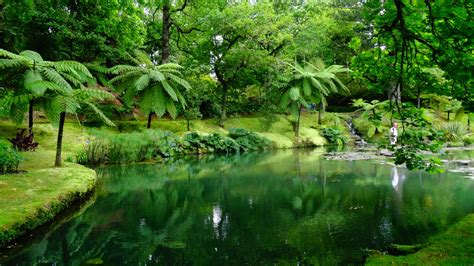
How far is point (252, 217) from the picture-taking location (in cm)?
572

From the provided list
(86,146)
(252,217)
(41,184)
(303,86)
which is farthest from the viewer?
(303,86)

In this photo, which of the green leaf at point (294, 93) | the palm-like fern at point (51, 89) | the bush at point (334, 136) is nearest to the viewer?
the palm-like fern at point (51, 89)

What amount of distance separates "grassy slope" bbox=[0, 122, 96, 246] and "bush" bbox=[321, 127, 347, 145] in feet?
46.0

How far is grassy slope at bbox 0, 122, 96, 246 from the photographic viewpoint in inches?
176

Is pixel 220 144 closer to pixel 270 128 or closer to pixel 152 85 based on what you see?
pixel 152 85

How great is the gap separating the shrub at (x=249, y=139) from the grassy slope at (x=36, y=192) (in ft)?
29.6

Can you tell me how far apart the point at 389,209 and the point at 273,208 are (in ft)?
5.77

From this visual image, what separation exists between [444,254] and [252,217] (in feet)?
9.38

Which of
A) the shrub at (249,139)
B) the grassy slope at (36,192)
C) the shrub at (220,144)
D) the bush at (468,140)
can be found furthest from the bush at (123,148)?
the bush at (468,140)

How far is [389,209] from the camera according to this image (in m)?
5.99

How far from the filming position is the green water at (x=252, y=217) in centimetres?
421

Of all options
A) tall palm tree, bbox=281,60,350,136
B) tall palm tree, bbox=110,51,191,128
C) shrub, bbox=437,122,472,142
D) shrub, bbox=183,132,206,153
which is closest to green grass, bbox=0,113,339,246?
tall palm tree, bbox=110,51,191,128

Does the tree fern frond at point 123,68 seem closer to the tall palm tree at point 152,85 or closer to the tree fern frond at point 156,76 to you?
the tall palm tree at point 152,85

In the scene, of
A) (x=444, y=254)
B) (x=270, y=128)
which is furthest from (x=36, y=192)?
(x=270, y=128)
